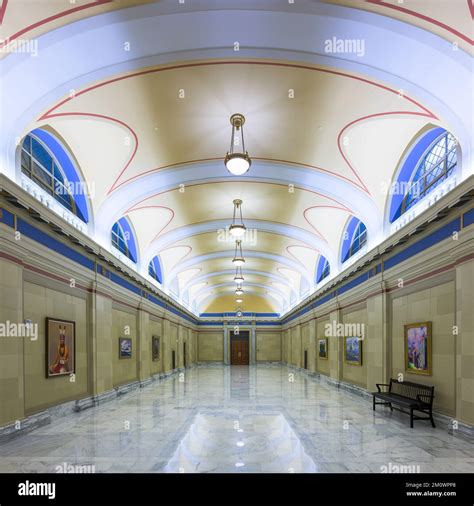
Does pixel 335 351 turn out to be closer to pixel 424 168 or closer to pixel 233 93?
pixel 424 168

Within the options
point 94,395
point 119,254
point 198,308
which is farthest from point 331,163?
point 198,308

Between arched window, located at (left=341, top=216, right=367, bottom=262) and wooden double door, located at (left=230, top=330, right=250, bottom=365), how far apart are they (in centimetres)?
2135

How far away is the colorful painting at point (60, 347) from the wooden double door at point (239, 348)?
2663 cm

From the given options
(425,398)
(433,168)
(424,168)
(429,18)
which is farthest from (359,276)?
(429,18)

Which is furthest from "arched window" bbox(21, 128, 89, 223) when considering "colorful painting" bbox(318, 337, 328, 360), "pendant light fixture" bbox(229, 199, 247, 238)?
"colorful painting" bbox(318, 337, 328, 360)

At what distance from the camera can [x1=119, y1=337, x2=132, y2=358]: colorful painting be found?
518 inches

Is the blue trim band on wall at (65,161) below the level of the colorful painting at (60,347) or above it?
above

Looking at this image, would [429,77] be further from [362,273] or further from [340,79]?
[362,273]

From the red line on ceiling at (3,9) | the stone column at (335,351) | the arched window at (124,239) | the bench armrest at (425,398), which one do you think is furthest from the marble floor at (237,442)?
the red line on ceiling at (3,9)

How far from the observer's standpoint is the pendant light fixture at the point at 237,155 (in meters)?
7.06

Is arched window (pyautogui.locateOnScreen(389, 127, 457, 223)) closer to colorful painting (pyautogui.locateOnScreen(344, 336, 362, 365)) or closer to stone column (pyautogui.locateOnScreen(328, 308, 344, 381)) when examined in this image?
colorful painting (pyautogui.locateOnScreen(344, 336, 362, 365))

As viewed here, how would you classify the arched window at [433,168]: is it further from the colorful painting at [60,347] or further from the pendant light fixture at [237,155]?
the colorful painting at [60,347]

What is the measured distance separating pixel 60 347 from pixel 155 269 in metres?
11.4

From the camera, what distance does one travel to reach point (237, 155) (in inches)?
277
